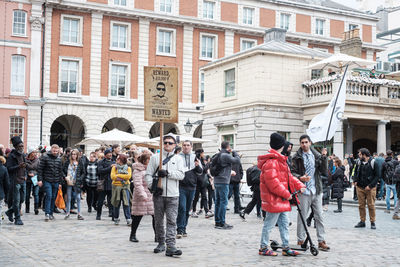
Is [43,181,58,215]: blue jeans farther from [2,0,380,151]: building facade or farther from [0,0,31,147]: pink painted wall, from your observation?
[0,0,31,147]: pink painted wall

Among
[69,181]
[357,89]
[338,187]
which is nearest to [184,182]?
[69,181]

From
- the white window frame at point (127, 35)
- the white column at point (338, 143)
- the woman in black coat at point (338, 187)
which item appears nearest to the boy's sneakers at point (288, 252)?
the woman in black coat at point (338, 187)

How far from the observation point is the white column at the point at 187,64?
141ft

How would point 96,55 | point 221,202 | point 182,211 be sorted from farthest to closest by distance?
point 96,55, point 221,202, point 182,211

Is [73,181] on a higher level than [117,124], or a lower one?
lower

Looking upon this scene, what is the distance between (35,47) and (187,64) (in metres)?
11.9

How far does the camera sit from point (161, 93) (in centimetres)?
890

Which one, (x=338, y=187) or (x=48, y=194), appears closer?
(x=48, y=194)

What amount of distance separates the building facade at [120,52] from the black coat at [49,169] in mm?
23106

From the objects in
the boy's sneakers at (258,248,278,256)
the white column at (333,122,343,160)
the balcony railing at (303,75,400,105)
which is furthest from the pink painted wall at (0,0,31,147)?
the boy's sneakers at (258,248,278,256)

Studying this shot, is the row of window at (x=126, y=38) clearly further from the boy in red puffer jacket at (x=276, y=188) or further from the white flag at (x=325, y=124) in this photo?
the boy in red puffer jacket at (x=276, y=188)

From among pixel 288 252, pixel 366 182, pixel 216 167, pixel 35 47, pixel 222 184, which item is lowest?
pixel 288 252

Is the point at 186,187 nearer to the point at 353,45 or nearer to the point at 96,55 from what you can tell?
the point at 353,45

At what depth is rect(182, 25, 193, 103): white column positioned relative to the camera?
141 feet
